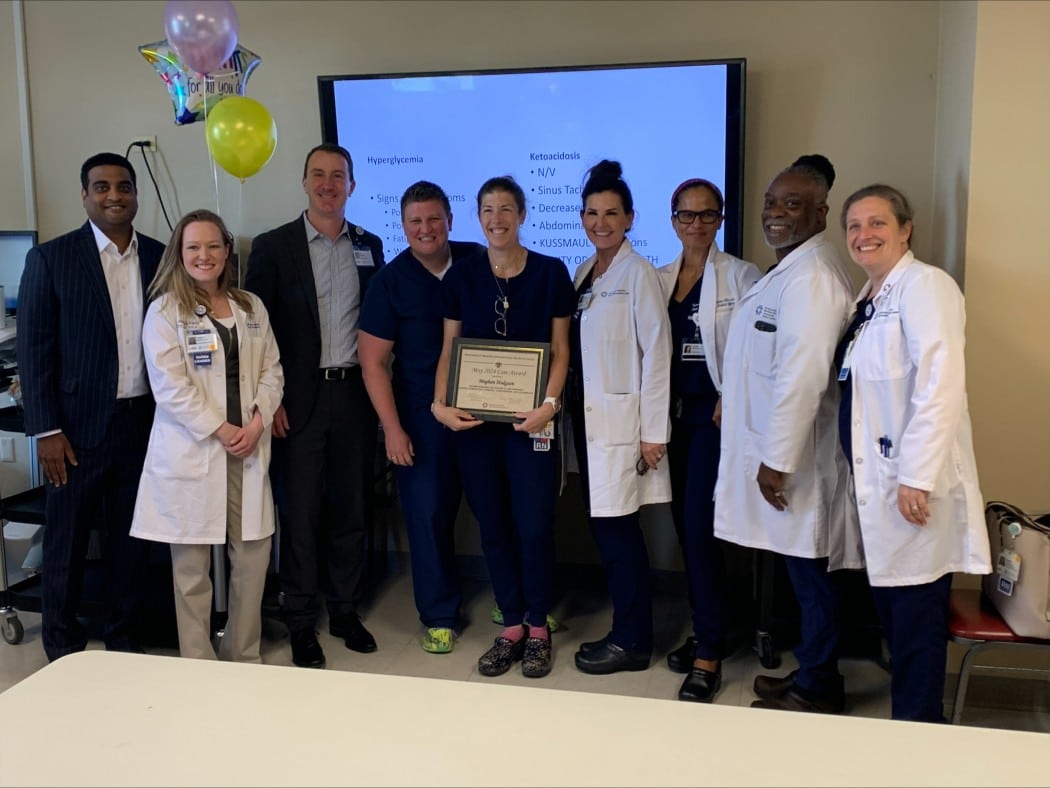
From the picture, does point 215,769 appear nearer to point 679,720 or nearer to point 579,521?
point 679,720

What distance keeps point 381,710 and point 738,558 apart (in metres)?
2.67

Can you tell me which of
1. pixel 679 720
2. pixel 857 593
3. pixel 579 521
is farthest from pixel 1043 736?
pixel 579 521

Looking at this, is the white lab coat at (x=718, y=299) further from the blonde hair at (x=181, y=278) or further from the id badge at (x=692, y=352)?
the blonde hair at (x=181, y=278)

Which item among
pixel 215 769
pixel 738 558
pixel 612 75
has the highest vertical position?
pixel 612 75

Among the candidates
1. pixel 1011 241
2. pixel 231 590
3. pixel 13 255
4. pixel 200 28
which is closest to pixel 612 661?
pixel 231 590

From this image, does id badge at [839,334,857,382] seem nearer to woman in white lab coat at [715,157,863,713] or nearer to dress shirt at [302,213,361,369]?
woman in white lab coat at [715,157,863,713]

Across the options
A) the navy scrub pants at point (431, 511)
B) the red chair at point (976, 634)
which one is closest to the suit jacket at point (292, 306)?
the navy scrub pants at point (431, 511)

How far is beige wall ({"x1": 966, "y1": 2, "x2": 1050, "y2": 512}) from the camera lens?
268cm

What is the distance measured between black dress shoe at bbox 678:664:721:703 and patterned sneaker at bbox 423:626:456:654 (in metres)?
0.85

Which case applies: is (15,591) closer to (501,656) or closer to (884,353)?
(501,656)

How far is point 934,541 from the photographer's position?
227cm

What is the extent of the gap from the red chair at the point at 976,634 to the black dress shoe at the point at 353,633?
193 cm

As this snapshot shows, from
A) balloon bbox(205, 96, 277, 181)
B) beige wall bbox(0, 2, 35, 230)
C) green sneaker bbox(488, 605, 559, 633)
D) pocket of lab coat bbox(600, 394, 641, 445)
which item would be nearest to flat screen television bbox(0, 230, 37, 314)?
beige wall bbox(0, 2, 35, 230)

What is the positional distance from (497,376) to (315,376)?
70cm
